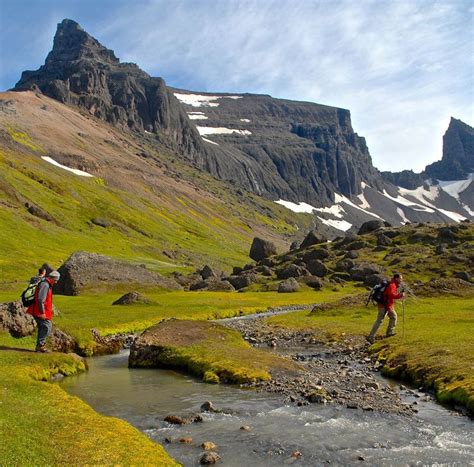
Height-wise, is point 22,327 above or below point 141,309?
above

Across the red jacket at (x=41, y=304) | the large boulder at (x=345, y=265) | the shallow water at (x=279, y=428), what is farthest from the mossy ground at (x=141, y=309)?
the large boulder at (x=345, y=265)

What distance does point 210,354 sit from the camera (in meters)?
33.8

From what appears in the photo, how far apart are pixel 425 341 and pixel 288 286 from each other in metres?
75.8

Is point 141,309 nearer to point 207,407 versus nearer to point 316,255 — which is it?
point 207,407

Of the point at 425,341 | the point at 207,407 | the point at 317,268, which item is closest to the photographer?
the point at 207,407

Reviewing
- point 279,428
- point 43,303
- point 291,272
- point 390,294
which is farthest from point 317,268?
point 279,428

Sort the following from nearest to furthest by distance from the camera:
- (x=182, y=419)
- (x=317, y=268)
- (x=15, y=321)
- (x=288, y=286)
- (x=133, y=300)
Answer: (x=182, y=419)
(x=15, y=321)
(x=133, y=300)
(x=288, y=286)
(x=317, y=268)

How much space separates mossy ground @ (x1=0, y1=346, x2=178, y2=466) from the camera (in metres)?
15.1

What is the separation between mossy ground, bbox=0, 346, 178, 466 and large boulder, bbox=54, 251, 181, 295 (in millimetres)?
65747

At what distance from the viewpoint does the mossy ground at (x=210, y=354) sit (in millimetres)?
29870

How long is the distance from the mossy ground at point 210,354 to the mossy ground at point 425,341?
792 cm

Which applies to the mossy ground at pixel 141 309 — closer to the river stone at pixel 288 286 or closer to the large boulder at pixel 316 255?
the river stone at pixel 288 286

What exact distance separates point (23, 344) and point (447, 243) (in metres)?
133

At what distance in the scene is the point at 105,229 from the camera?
19350cm
